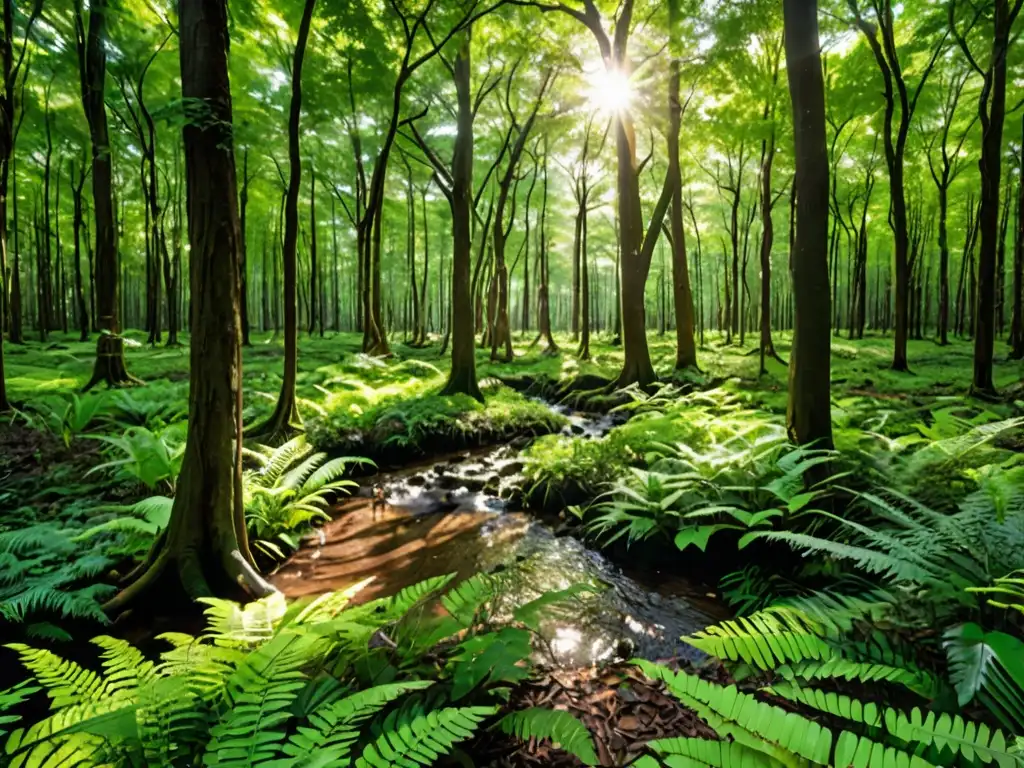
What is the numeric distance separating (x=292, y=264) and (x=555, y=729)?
6693 millimetres

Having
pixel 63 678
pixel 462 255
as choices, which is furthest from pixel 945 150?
pixel 63 678

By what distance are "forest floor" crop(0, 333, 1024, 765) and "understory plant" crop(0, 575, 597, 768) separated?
1.10ft

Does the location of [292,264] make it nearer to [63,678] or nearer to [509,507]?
[509,507]

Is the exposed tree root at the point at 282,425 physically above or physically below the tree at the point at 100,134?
below

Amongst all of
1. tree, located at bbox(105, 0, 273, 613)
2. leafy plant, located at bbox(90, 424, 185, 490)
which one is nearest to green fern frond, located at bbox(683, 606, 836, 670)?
tree, located at bbox(105, 0, 273, 613)

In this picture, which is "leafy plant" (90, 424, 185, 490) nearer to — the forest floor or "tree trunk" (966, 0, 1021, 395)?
the forest floor

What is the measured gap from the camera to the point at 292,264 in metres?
6.78

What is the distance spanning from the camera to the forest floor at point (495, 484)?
314 centimetres

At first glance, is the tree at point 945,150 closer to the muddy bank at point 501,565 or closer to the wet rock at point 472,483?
the wet rock at point 472,483

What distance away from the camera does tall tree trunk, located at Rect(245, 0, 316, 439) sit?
650cm

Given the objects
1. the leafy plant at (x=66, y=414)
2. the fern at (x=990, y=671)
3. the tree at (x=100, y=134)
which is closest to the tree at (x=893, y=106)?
the fern at (x=990, y=671)

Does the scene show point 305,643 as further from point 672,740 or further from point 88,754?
point 672,740

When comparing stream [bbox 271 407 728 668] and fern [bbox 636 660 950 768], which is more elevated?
fern [bbox 636 660 950 768]

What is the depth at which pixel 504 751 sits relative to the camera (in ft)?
6.71
